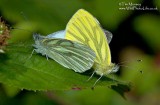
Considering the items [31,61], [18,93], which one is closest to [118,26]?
[18,93]

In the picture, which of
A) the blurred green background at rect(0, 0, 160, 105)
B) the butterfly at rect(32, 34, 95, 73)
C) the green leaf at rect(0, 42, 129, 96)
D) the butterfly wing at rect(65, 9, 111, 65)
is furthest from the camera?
the blurred green background at rect(0, 0, 160, 105)

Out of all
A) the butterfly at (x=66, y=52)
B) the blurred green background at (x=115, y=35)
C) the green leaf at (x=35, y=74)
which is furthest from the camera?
the blurred green background at (x=115, y=35)

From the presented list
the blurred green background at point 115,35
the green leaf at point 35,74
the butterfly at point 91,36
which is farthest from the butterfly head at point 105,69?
the blurred green background at point 115,35

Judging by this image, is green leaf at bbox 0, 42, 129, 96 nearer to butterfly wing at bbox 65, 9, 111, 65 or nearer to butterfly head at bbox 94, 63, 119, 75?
butterfly head at bbox 94, 63, 119, 75

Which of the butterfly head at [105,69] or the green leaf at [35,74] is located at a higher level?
the green leaf at [35,74]

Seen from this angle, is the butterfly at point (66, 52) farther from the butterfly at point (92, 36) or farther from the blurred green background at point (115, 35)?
the blurred green background at point (115, 35)

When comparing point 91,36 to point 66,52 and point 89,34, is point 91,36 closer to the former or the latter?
point 89,34

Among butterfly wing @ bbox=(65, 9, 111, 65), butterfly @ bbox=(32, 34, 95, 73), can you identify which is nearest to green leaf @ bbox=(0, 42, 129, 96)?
butterfly @ bbox=(32, 34, 95, 73)
